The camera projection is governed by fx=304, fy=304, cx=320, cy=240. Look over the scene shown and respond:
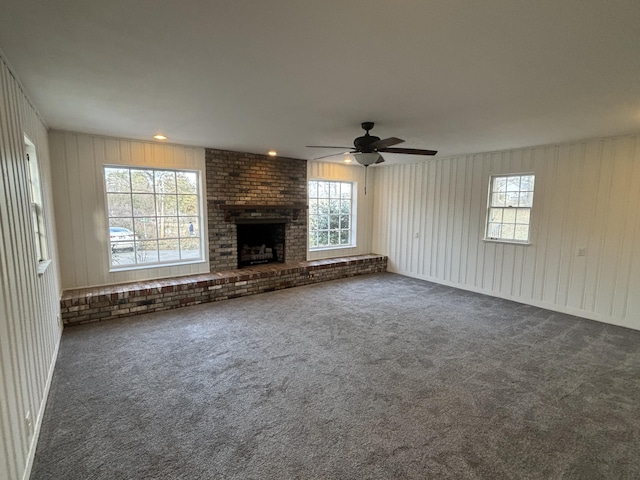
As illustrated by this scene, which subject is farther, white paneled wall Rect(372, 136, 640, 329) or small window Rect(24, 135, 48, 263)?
white paneled wall Rect(372, 136, 640, 329)

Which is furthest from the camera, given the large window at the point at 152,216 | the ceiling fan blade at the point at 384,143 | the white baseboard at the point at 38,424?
the large window at the point at 152,216

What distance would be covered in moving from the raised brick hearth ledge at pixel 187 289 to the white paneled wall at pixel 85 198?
300mm

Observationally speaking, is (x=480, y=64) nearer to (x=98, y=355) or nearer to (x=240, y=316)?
(x=240, y=316)

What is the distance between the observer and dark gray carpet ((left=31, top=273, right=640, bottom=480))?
1.89 meters

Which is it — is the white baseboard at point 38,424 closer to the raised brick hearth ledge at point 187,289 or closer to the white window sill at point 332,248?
the raised brick hearth ledge at point 187,289

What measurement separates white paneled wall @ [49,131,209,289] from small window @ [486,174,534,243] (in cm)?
581

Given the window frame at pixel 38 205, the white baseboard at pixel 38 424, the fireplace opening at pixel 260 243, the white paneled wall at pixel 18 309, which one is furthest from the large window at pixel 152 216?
the white baseboard at pixel 38 424

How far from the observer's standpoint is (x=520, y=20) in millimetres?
1592

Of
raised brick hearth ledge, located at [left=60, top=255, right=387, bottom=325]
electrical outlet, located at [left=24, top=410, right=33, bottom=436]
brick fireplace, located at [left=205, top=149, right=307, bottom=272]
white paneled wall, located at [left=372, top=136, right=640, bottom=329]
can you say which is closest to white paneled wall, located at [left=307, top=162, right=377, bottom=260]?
brick fireplace, located at [left=205, top=149, right=307, bottom=272]

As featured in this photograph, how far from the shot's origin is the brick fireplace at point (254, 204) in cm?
553

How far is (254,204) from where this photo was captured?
19.4 ft

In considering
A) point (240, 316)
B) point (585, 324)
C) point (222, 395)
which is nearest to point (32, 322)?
point (222, 395)

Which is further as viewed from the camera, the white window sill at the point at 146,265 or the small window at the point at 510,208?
the small window at the point at 510,208

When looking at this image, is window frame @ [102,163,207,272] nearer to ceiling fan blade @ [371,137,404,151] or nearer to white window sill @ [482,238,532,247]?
ceiling fan blade @ [371,137,404,151]
